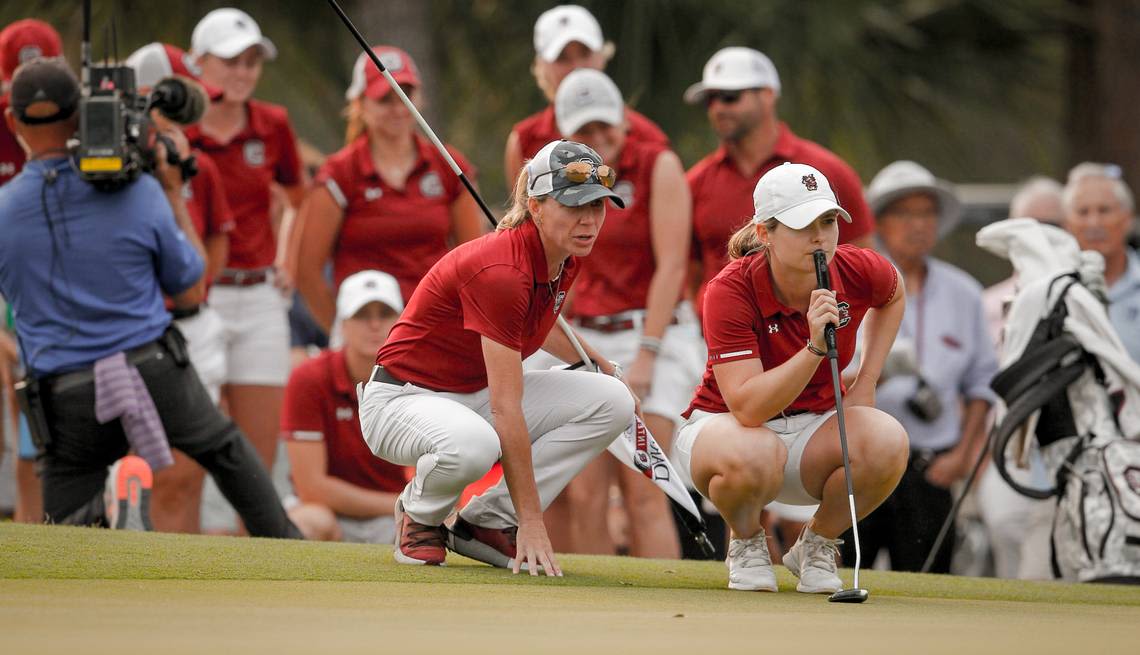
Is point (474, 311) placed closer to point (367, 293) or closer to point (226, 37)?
point (367, 293)

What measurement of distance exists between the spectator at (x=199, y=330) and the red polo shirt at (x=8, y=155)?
603mm

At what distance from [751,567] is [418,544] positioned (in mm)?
1083

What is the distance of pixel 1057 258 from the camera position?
7.43 metres

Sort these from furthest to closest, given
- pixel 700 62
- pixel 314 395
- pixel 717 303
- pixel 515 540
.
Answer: pixel 700 62, pixel 314 395, pixel 515 540, pixel 717 303

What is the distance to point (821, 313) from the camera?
17.6 ft

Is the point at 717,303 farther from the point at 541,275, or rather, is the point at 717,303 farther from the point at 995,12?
the point at 995,12

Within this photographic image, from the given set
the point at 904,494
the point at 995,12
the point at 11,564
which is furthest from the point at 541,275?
the point at 995,12

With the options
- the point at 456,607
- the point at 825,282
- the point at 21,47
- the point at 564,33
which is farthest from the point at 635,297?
the point at 456,607

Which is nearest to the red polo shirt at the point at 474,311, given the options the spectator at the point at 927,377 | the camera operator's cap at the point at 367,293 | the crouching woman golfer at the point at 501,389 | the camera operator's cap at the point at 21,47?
the crouching woman golfer at the point at 501,389

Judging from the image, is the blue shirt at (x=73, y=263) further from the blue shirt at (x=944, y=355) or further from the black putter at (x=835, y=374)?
the blue shirt at (x=944, y=355)

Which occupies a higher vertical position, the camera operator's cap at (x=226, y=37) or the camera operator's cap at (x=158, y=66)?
the camera operator's cap at (x=226, y=37)

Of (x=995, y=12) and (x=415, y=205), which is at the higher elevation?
(x=995, y=12)

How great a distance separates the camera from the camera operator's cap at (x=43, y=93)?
6969 mm

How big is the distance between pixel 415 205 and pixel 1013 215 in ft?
11.5
